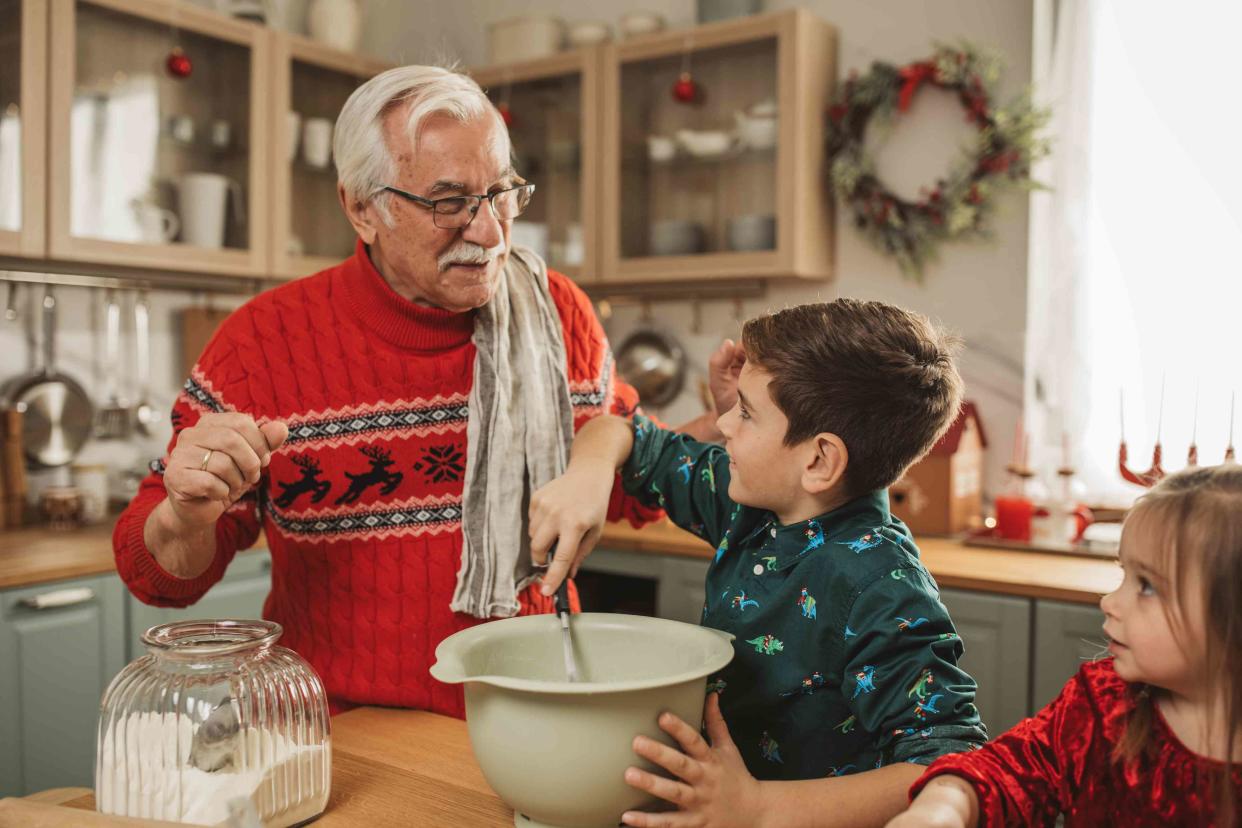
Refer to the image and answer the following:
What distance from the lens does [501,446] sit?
1365 mm

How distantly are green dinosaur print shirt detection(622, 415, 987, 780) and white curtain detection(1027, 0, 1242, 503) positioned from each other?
1.83m

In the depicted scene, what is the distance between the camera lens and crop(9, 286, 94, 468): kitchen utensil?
282cm

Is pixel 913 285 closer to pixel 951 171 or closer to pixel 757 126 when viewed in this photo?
pixel 951 171

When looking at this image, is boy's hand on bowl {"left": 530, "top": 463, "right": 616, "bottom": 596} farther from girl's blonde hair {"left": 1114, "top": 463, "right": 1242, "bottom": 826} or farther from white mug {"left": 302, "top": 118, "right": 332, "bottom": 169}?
white mug {"left": 302, "top": 118, "right": 332, "bottom": 169}

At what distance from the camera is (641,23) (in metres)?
3.13

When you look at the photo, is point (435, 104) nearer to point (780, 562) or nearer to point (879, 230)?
point (780, 562)

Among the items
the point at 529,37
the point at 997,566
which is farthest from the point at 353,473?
the point at 529,37

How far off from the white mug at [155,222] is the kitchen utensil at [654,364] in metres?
1.35

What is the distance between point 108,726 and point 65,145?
2.12m

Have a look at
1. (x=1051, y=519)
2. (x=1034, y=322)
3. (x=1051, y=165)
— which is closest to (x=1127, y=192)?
(x=1051, y=165)

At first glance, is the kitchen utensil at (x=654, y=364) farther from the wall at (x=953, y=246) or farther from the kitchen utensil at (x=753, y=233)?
the kitchen utensil at (x=753, y=233)

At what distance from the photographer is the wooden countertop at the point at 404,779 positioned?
92 centimetres

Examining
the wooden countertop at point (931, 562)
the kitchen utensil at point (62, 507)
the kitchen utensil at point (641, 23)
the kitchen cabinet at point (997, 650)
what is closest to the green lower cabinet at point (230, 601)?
the wooden countertop at point (931, 562)

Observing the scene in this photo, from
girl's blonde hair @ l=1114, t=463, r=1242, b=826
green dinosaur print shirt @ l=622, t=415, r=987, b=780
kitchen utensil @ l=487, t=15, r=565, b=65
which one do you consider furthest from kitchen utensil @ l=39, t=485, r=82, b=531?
girl's blonde hair @ l=1114, t=463, r=1242, b=826
